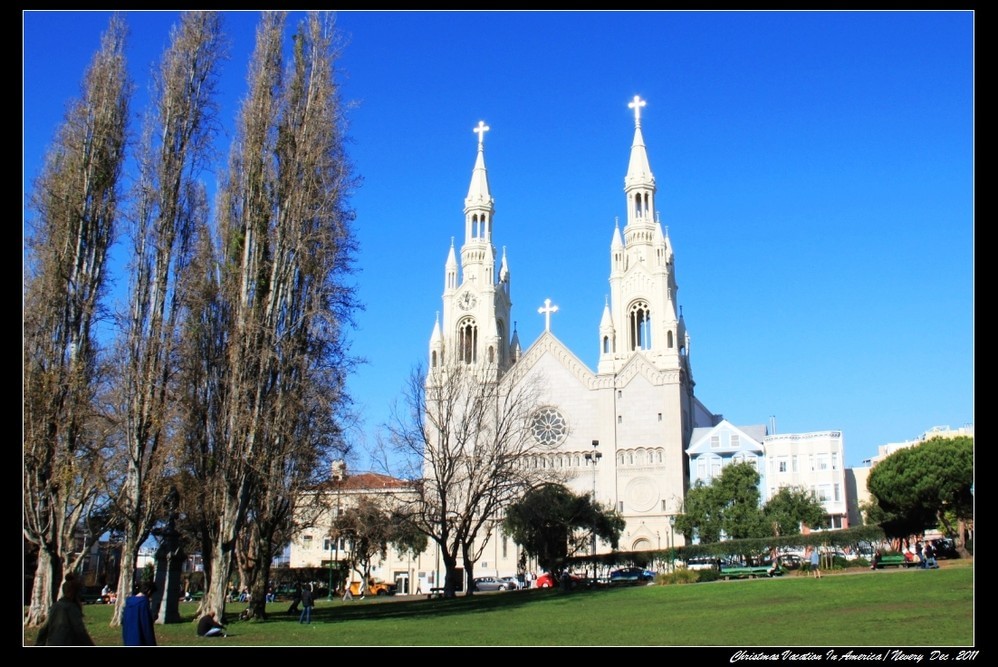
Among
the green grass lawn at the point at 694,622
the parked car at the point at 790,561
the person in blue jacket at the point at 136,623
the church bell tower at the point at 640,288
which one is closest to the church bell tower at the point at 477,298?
the church bell tower at the point at 640,288

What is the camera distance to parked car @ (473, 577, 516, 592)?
201 ft

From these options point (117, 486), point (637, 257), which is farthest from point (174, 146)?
point (637, 257)

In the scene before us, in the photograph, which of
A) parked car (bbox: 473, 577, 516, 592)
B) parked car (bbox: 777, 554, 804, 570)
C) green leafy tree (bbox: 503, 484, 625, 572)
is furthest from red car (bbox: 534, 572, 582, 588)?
parked car (bbox: 777, 554, 804, 570)

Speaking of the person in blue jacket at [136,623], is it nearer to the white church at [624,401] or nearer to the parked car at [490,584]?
the parked car at [490,584]

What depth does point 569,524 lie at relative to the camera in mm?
48312

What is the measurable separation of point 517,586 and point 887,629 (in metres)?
46.2

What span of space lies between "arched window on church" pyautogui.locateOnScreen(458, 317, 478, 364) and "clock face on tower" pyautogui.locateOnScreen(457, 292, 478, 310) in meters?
1.14

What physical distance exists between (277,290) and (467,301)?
55.4 metres

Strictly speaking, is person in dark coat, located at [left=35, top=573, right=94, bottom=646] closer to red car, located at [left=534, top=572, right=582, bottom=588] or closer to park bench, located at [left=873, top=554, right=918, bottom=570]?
park bench, located at [left=873, top=554, right=918, bottom=570]

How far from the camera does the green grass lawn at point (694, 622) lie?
16.3 m

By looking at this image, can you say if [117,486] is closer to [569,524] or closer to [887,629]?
[887,629]

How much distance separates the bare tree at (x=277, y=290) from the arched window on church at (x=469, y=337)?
2038 inches
